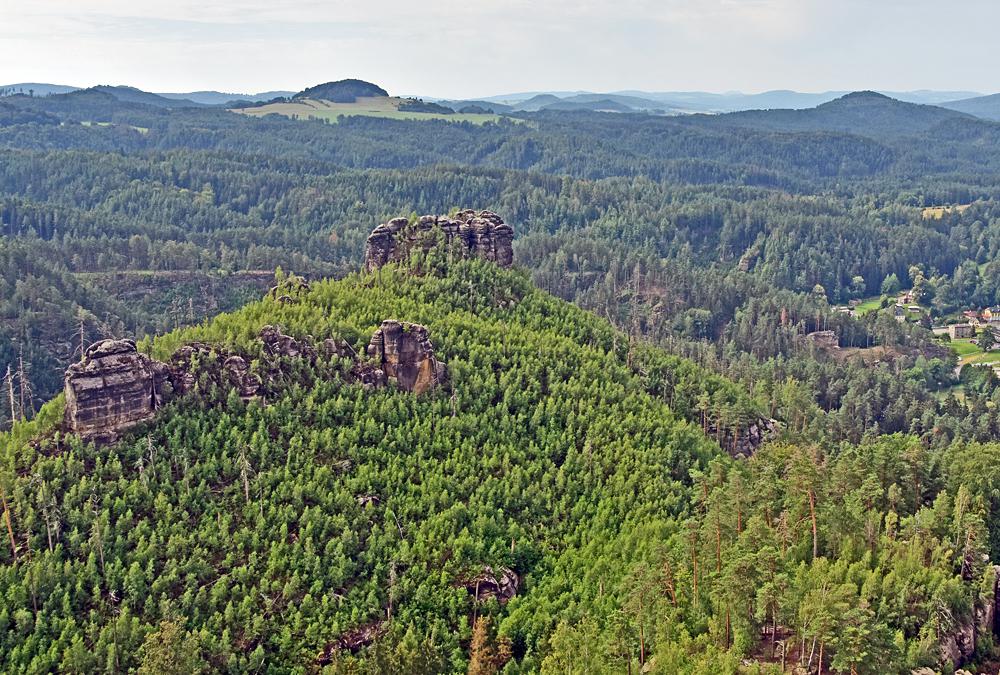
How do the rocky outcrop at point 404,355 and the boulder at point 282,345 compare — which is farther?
the rocky outcrop at point 404,355

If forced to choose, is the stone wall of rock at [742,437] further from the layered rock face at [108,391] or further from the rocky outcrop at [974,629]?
the layered rock face at [108,391]

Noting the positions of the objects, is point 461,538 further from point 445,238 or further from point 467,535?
point 445,238

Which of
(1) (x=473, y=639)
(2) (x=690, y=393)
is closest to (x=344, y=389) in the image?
(1) (x=473, y=639)

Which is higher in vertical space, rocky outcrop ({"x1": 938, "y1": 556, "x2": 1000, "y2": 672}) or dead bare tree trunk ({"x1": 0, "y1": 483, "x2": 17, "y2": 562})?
dead bare tree trunk ({"x1": 0, "y1": 483, "x2": 17, "y2": 562})

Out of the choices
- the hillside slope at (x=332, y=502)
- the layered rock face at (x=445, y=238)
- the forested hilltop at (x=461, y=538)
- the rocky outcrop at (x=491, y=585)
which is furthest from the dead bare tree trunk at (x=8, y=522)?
the layered rock face at (x=445, y=238)

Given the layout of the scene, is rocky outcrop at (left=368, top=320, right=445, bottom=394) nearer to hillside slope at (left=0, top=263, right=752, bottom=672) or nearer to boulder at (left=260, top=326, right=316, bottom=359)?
hillside slope at (left=0, top=263, right=752, bottom=672)

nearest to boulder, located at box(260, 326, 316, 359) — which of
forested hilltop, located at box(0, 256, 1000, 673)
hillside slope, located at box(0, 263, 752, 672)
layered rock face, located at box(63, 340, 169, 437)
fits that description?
forested hilltop, located at box(0, 256, 1000, 673)

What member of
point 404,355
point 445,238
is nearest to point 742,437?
point 404,355

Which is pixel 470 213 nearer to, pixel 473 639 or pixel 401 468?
pixel 401 468
